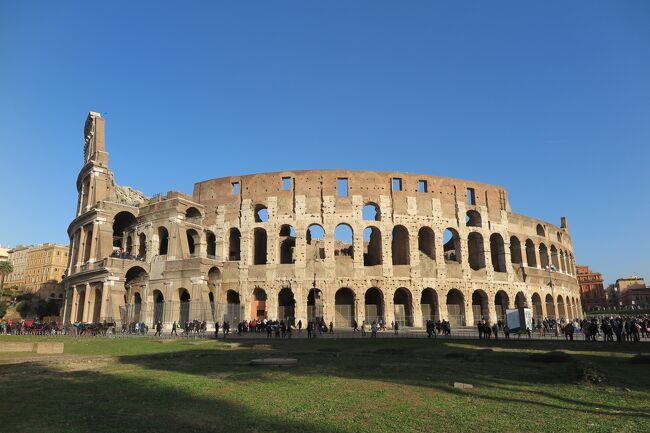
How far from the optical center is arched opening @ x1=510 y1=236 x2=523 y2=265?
41625 millimetres

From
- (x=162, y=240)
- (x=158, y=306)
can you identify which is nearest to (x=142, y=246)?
(x=162, y=240)

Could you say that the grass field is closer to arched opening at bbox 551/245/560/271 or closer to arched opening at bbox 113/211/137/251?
arched opening at bbox 113/211/137/251

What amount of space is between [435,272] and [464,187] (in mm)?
8825

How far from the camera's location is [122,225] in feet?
154

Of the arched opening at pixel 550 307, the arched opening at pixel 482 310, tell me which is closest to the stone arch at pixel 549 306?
the arched opening at pixel 550 307

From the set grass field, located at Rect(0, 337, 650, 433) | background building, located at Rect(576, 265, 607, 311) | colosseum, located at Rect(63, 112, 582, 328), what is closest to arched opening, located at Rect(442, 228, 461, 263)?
colosseum, located at Rect(63, 112, 582, 328)

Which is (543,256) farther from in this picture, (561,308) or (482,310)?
(482,310)

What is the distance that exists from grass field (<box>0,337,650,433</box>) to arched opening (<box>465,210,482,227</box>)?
85.7ft

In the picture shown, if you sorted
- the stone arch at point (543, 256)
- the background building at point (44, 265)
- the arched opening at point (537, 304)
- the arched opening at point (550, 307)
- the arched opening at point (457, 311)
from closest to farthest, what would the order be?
the arched opening at point (457, 311), the arched opening at point (537, 304), the arched opening at point (550, 307), the stone arch at point (543, 256), the background building at point (44, 265)

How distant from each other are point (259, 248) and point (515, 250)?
24.5 meters

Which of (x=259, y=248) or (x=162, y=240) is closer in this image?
(x=259, y=248)

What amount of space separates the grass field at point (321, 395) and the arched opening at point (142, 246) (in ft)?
89.6

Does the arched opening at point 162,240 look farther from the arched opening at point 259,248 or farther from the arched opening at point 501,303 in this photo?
the arched opening at point 501,303

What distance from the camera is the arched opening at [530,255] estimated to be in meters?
43.2
